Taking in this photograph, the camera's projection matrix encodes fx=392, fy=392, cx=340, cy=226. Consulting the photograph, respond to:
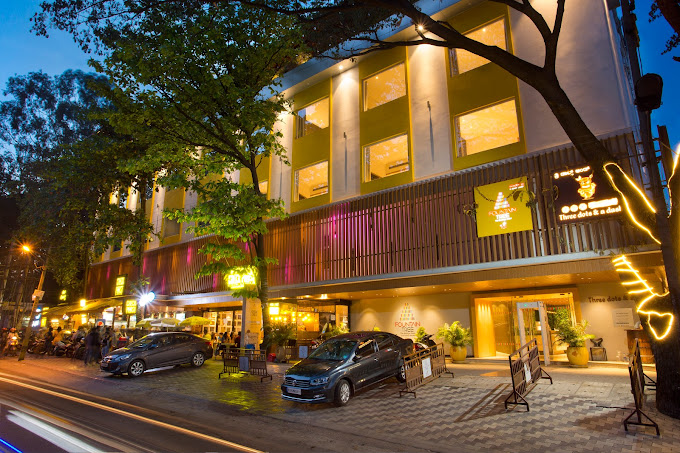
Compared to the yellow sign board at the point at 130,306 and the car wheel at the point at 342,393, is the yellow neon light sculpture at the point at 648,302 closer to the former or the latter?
the car wheel at the point at 342,393

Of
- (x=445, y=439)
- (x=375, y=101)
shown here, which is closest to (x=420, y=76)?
(x=375, y=101)

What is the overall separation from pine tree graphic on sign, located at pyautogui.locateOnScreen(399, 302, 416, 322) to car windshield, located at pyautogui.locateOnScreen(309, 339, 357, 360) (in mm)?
8433

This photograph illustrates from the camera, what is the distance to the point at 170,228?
27.8 m

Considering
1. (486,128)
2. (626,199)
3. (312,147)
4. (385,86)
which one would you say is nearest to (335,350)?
(626,199)

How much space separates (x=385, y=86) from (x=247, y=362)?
1330 cm

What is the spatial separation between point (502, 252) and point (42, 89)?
139 ft

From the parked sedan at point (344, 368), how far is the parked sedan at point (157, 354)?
8075 millimetres

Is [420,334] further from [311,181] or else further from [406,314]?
[311,181]

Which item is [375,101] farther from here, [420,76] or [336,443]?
[336,443]

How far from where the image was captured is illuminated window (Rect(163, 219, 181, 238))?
27141 millimetres

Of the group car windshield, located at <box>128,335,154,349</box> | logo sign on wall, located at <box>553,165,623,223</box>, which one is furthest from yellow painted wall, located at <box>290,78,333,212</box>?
logo sign on wall, located at <box>553,165,623,223</box>

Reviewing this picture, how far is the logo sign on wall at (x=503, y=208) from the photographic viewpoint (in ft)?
A: 42.9

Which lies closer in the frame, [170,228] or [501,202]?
[501,202]

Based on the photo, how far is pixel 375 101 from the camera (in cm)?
1856
